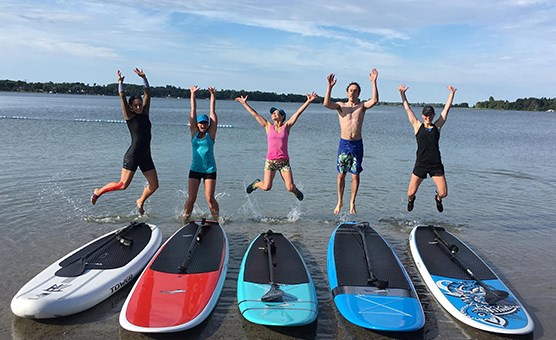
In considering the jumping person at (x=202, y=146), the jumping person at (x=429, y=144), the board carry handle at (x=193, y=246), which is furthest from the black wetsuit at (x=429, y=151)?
the board carry handle at (x=193, y=246)

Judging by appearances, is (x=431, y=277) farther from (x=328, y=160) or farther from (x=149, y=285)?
(x=328, y=160)

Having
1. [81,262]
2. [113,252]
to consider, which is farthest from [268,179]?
[81,262]

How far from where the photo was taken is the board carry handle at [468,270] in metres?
5.83

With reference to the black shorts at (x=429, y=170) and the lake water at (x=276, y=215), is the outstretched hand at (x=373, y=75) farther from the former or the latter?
the lake water at (x=276, y=215)

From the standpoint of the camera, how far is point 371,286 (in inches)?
240

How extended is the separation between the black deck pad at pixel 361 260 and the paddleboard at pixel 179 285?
75.2 inches

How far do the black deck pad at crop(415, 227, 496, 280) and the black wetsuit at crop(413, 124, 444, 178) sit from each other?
1.33 m

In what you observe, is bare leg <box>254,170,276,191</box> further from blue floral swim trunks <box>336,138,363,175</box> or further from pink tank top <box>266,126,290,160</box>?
blue floral swim trunks <box>336,138,363,175</box>

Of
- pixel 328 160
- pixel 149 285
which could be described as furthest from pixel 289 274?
pixel 328 160

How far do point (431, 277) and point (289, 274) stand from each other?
90.1 inches

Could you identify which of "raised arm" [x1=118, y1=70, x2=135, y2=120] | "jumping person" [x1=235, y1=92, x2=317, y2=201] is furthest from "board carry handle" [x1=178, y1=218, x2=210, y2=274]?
"raised arm" [x1=118, y1=70, x2=135, y2=120]

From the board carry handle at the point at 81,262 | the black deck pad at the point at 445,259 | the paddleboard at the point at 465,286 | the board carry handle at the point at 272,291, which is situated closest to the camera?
the paddleboard at the point at 465,286

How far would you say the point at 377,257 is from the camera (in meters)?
7.20

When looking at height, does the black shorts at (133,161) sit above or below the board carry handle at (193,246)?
above
